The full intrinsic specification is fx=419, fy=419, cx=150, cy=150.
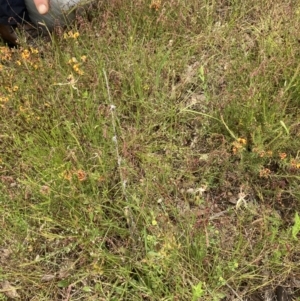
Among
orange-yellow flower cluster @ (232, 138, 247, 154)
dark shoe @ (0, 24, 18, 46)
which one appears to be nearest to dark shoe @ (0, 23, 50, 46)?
dark shoe @ (0, 24, 18, 46)

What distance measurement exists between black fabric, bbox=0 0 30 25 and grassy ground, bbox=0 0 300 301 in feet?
0.75

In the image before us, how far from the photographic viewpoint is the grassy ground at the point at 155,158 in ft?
5.68

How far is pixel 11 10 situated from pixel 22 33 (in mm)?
138

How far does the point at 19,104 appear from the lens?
2125mm

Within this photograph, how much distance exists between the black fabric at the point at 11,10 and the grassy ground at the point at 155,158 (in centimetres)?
23

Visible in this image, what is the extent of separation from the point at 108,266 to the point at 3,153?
810mm

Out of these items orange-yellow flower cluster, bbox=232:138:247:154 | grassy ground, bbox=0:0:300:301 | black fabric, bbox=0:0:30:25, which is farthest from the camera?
black fabric, bbox=0:0:30:25

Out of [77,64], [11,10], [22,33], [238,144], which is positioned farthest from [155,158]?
[11,10]

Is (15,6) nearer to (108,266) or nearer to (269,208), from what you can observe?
(108,266)

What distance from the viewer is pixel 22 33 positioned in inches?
93.7

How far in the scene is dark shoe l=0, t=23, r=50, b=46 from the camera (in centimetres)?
243

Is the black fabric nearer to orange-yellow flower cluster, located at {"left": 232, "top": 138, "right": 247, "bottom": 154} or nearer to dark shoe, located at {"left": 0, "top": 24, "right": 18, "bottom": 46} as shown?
dark shoe, located at {"left": 0, "top": 24, "right": 18, "bottom": 46}

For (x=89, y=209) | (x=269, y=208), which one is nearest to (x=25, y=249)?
(x=89, y=209)

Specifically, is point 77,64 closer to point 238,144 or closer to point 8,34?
point 8,34
